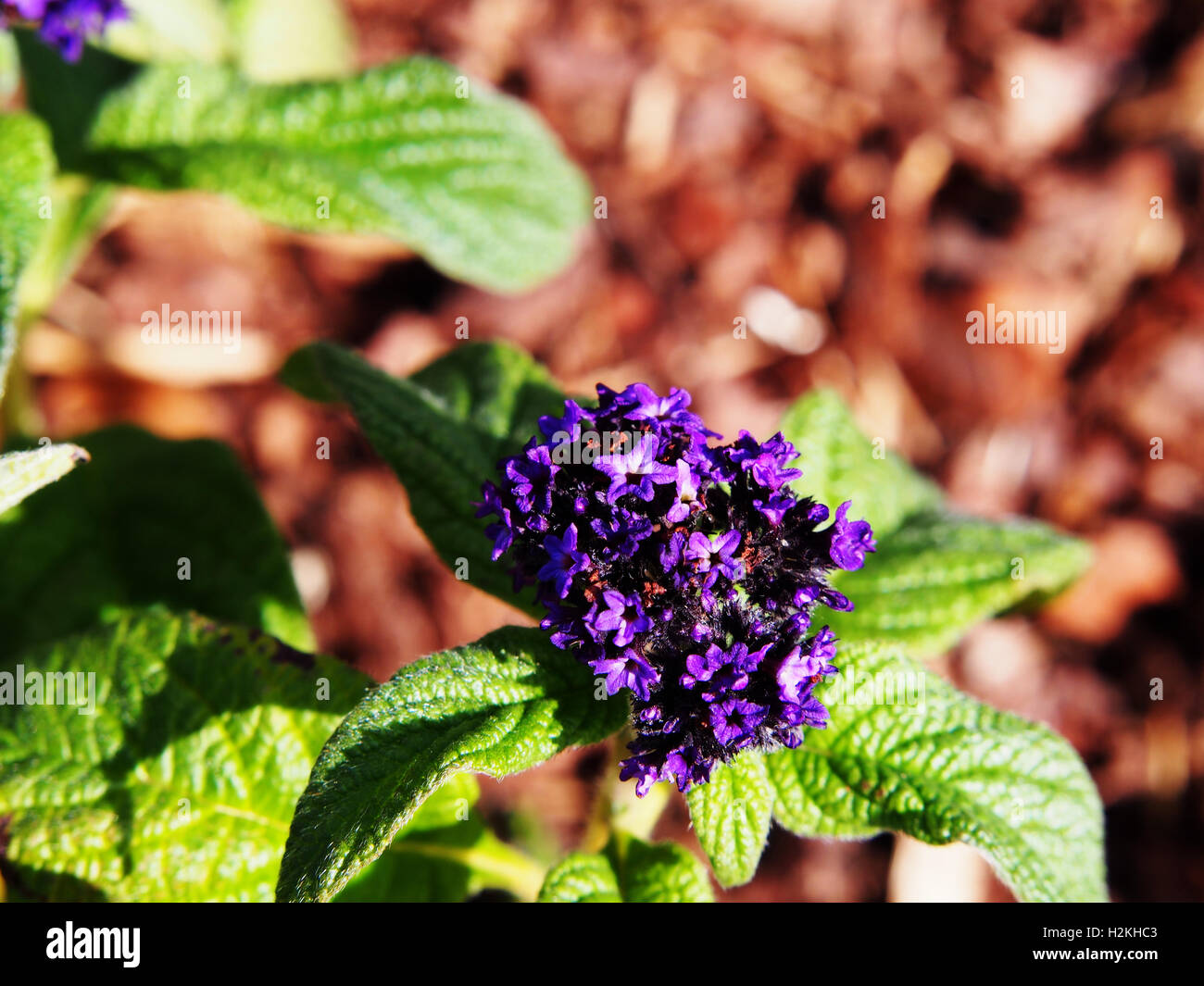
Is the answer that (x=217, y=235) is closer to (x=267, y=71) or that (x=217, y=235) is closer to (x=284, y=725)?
(x=267, y=71)

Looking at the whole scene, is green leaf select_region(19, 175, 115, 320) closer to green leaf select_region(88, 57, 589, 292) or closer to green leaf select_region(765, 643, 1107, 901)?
green leaf select_region(88, 57, 589, 292)

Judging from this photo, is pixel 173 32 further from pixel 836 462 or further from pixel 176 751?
pixel 836 462

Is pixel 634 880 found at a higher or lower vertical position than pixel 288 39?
lower

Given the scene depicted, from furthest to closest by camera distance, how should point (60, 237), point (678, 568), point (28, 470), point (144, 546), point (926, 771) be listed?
point (60, 237), point (144, 546), point (926, 771), point (678, 568), point (28, 470)

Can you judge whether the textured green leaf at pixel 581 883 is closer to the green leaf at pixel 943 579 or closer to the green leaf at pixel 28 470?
the green leaf at pixel 943 579

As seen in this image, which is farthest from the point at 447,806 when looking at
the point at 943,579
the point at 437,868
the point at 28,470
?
the point at 943,579

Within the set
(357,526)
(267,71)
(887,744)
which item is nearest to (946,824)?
(887,744)
